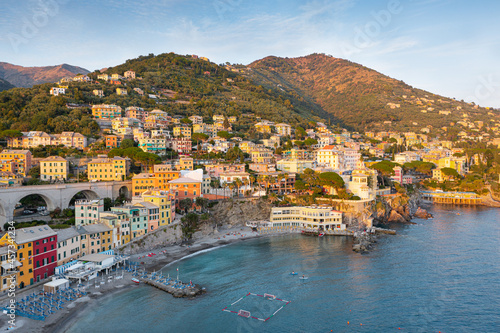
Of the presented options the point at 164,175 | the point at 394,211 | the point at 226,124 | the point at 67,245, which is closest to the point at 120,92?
the point at 226,124

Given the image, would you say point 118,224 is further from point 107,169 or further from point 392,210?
point 392,210

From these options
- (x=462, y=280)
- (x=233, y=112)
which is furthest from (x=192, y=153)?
(x=462, y=280)

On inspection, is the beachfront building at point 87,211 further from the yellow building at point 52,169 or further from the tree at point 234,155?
the tree at point 234,155

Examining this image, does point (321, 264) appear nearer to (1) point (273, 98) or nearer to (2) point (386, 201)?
(2) point (386, 201)

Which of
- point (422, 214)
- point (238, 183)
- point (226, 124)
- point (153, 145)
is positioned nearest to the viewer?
point (238, 183)

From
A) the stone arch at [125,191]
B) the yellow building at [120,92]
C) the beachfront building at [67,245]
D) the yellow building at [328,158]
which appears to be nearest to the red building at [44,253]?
the beachfront building at [67,245]

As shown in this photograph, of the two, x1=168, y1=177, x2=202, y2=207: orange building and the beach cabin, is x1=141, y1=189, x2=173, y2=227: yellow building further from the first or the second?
the beach cabin
